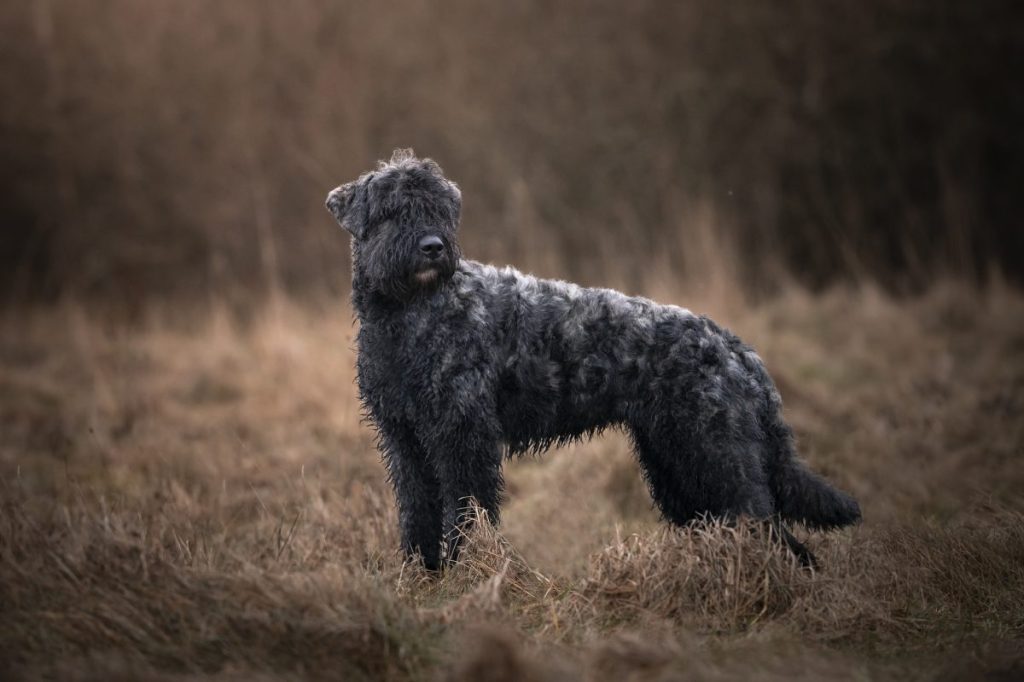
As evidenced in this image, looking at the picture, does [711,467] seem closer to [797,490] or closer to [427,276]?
[797,490]

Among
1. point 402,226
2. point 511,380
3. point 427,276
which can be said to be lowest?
point 511,380

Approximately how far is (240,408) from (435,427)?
5.97 m

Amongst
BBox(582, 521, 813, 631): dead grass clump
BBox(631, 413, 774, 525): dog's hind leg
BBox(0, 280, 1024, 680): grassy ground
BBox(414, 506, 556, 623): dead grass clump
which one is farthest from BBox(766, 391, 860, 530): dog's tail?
BBox(414, 506, 556, 623): dead grass clump

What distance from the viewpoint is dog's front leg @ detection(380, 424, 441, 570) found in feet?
19.7

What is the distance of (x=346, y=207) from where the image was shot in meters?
6.12

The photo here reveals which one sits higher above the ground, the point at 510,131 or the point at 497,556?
the point at 510,131

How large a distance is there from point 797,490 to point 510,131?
13.0m

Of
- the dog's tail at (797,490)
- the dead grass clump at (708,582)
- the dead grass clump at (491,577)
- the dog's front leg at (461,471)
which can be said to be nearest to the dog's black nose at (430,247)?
the dog's front leg at (461,471)

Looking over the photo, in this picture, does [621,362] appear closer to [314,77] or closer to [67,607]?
[67,607]

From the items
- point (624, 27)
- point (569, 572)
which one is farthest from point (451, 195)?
point (624, 27)

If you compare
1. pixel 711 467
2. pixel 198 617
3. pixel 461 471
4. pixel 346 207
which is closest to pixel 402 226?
pixel 346 207

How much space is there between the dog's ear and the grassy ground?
168cm

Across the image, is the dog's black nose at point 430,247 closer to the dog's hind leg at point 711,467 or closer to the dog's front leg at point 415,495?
the dog's front leg at point 415,495

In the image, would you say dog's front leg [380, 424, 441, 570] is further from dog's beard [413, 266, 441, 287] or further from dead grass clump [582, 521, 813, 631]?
dead grass clump [582, 521, 813, 631]
